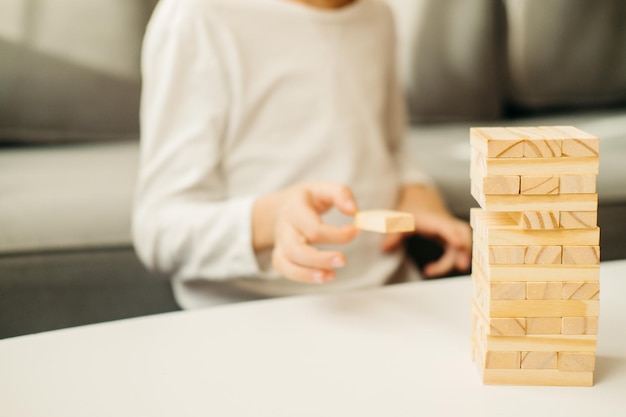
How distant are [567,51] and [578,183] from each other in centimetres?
140

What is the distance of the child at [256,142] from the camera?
0.85 meters

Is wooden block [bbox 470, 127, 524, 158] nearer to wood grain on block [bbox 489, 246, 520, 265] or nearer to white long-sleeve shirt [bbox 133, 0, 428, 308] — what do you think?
wood grain on block [bbox 489, 246, 520, 265]

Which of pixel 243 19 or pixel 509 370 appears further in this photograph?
pixel 243 19

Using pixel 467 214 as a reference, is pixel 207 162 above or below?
above

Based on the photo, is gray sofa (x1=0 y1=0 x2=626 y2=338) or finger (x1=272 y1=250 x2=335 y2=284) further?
gray sofa (x1=0 y1=0 x2=626 y2=338)

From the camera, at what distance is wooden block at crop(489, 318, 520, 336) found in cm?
44

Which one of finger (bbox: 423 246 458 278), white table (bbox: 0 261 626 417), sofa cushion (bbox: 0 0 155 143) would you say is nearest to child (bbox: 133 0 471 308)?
finger (bbox: 423 246 458 278)

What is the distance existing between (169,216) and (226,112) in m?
0.16

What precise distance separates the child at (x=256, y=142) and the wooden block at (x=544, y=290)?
15.1 inches

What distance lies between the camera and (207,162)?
0.87 metres

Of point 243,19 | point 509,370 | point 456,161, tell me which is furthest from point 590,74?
point 509,370

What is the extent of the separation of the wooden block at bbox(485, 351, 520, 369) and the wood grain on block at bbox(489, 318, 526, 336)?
14mm

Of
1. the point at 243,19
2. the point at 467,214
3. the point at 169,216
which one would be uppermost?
the point at 243,19

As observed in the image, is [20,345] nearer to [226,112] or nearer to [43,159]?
[226,112]
